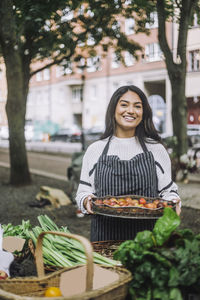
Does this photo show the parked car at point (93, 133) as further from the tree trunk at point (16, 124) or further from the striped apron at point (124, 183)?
the striped apron at point (124, 183)

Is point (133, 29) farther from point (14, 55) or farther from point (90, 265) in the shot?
point (90, 265)

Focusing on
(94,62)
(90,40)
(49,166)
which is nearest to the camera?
(90,40)

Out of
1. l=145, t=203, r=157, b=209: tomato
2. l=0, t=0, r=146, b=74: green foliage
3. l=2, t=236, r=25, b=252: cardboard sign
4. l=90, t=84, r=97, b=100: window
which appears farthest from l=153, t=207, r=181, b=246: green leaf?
l=90, t=84, r=97, b=100: window

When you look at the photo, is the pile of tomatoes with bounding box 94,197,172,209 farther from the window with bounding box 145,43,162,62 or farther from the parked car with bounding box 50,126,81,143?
the parked car with bounding box 50,126,81,143

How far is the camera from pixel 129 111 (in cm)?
292

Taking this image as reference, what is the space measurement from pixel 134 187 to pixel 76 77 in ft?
148

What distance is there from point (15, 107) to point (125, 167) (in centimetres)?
830

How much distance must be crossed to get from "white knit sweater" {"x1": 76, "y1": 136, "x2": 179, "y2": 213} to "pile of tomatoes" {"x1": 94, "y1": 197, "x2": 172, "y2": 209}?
0.17m

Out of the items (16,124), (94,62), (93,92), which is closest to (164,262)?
(16,124)

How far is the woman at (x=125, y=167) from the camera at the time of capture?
287 cm

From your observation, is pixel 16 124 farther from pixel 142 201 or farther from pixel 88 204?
pixel 142 201

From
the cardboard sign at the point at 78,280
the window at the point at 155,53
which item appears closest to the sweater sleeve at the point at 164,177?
the cardboard sign at the point at 78,280

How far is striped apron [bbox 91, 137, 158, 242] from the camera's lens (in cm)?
286

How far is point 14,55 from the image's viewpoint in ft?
33.1
